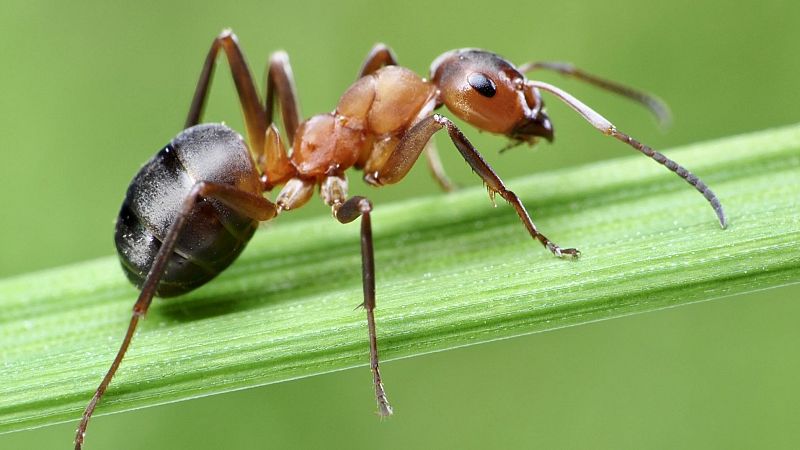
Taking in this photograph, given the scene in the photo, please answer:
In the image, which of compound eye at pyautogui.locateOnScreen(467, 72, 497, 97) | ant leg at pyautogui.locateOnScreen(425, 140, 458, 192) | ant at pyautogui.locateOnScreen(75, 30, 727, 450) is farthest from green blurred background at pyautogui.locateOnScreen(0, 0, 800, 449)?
compound eye at pyautogui.locateOnScreen(467, 72, 497, 97)

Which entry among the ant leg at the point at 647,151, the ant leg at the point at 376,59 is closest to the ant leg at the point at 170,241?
→ the ant leg at the point at 376,59

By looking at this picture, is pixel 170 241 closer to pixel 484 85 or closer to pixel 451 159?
pixel 484 85

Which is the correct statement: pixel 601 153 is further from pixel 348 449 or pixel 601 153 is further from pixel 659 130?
pixel 348 449

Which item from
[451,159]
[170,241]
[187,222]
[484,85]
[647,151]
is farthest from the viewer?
[451,159]

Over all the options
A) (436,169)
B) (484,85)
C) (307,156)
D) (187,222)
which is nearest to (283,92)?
(307,156)

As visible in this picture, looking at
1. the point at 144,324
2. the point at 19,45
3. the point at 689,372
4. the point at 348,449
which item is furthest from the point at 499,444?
the point at 19,45

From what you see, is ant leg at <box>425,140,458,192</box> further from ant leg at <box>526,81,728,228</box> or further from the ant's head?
ant leg at <box>526,81,728,228</box>
